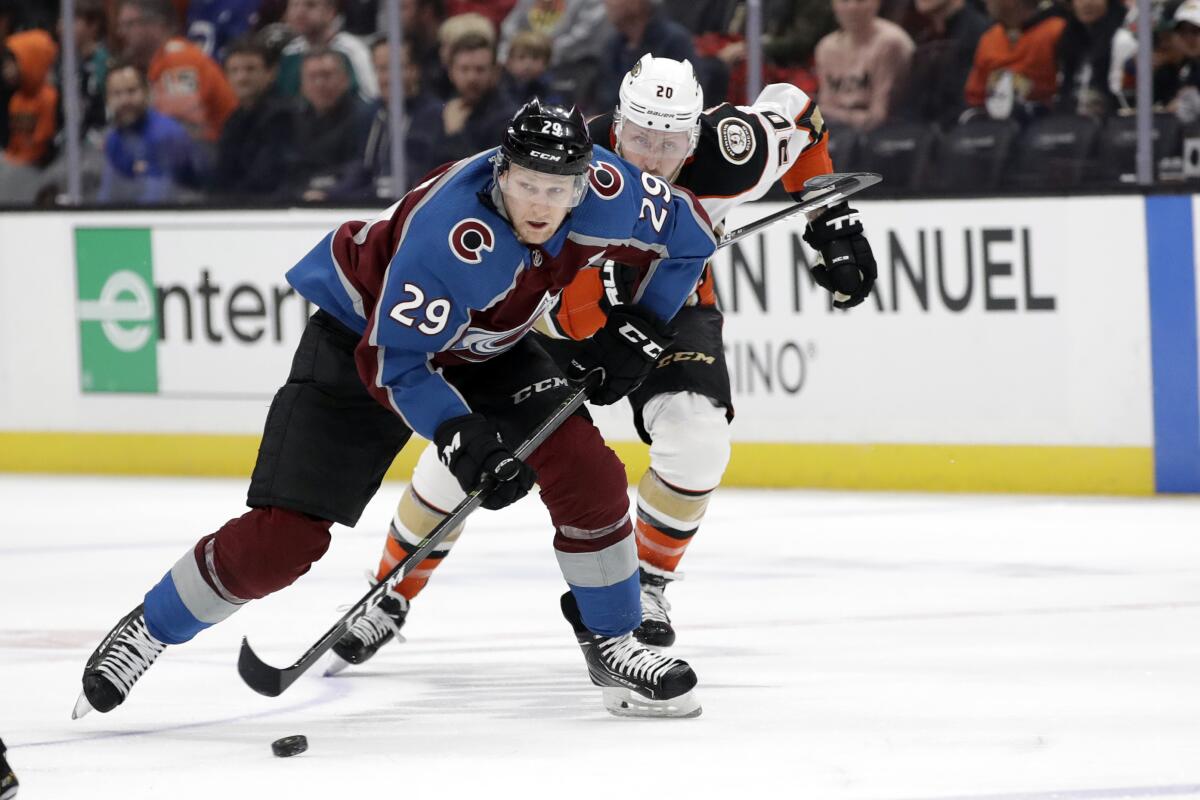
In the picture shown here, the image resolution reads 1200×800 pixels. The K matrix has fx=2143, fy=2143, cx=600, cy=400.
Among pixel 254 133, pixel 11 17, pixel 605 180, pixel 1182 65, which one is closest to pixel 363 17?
pixel 254 133

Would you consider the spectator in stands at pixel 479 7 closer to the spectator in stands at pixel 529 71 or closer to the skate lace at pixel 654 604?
the spectator in stands at pixel 529 71

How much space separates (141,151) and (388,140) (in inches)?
38.4

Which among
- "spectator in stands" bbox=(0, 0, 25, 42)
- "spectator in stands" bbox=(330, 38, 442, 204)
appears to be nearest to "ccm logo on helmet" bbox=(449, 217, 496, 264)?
"spectator in stands" bbox=(330, 38, 442, 204)

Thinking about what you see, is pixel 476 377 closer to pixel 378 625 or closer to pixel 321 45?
pixel 378 625

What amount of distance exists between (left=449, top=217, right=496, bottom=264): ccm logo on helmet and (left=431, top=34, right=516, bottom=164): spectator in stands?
3.75 meters

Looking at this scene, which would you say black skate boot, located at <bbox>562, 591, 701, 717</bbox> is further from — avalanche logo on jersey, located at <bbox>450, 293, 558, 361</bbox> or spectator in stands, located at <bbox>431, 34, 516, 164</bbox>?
spectator in stands, located at <bbox>431, 34, 516, 164</bbox>

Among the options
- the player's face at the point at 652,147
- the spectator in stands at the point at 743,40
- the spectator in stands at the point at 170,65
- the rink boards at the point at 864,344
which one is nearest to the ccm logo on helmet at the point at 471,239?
the player's face at the point at 652,147

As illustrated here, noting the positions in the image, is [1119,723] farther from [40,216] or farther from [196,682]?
[40,216]

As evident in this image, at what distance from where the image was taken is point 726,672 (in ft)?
12.6

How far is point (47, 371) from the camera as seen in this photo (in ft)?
24.4

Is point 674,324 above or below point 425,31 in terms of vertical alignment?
below

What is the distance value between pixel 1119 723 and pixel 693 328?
1.27m

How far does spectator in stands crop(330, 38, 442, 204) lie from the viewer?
702 cm

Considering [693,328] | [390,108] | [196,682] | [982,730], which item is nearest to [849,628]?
[693,328]
